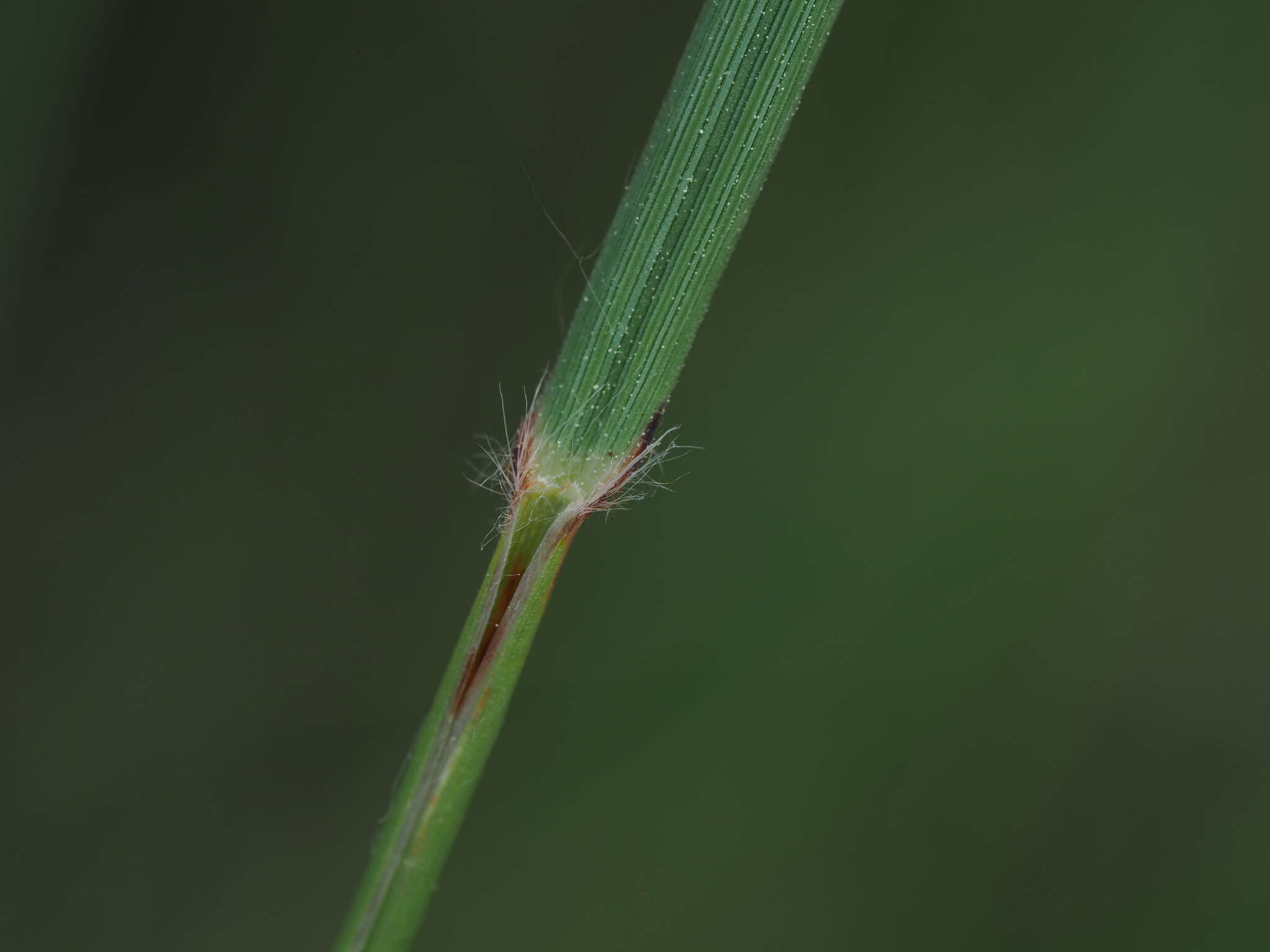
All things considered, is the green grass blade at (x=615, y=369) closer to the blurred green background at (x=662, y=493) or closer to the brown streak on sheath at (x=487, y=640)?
the brown streak on sheath at (x=487, y=640)

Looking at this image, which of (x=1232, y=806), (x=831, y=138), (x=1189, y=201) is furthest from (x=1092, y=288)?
(x=1232, y=806)

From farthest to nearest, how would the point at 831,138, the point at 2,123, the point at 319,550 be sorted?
the point at 319,550 → the point at 831,138 → the point at 2,123

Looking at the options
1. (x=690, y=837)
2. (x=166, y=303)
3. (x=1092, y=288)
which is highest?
(x=1092, y=288)

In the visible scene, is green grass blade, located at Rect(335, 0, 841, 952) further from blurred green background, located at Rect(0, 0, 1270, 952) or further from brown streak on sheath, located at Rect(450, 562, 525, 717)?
blurred green background, located at Rect(0, 0, 1270, 952)

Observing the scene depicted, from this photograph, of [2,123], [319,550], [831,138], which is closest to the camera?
[2,123]

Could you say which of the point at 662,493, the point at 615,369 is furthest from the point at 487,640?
the point at 662,493

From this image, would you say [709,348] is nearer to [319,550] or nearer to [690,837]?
[319,550]
